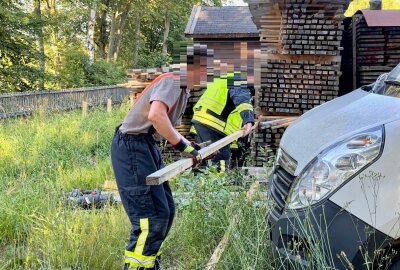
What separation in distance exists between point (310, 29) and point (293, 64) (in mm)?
566

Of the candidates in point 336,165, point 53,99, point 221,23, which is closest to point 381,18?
point 336,165

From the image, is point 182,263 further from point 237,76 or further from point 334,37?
point 334,37

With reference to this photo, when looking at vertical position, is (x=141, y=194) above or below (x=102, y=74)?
below

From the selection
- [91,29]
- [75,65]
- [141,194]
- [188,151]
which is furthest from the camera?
[75,65]

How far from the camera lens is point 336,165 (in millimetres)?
2090

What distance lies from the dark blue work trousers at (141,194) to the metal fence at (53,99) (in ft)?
20.8

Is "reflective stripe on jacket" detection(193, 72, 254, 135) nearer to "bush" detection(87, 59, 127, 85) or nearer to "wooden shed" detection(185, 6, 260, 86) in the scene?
"wooden shed" detection(185, 6, 260, 86)

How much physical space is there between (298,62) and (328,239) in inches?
199

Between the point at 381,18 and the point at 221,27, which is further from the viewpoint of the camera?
the point at 221,27

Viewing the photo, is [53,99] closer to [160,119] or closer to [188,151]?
[188,151]

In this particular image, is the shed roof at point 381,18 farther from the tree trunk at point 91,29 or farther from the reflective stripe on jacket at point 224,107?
the tree trunk at point 91,29

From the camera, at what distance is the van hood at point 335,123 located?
2.17 m

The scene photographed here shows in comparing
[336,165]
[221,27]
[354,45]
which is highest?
[221,27]

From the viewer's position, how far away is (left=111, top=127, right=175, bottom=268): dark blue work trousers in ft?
10.1
